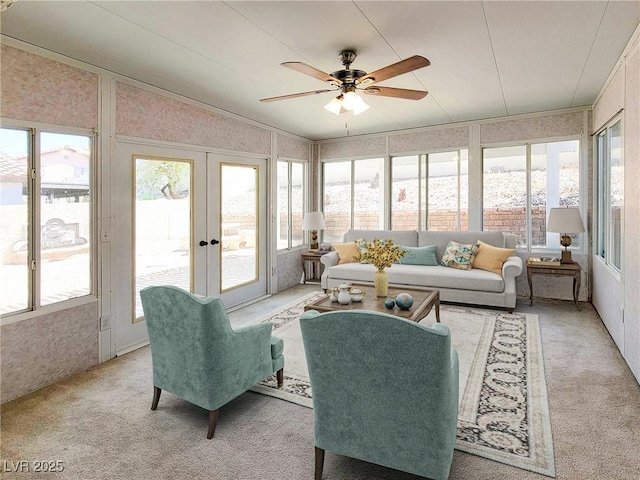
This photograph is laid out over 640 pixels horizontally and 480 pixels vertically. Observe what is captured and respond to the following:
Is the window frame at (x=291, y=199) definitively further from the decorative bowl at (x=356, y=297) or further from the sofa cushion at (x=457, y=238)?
the decorative bowl at (x=356, y=297)

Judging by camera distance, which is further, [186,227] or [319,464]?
[186,227]

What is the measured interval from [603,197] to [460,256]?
5.75ft

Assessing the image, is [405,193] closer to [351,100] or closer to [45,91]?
[351,100]

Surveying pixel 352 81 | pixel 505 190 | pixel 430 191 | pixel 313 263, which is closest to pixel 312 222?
pixel 313 263

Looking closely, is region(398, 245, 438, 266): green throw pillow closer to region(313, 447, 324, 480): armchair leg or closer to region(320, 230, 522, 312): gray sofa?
region(320, 230, 522, 312): gray sofa

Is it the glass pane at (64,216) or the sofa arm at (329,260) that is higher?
the glass pane at (64,216)

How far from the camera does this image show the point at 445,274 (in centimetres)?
488

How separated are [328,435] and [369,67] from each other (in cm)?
298

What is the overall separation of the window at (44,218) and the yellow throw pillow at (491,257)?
447cm

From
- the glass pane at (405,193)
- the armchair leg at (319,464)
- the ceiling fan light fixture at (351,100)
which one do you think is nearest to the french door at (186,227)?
the ceiling fan light fixture at (351,100)

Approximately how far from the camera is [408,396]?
62.2 inches

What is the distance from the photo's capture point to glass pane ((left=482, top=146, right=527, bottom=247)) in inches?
215

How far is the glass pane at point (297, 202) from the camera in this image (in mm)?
6449

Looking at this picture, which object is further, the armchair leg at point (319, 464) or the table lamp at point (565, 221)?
the table lamp at point (565, 221)
